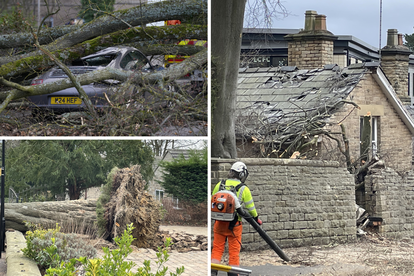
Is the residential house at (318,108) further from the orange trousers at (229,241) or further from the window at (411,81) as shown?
the window at (411,81)

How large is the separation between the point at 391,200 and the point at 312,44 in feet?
25.5

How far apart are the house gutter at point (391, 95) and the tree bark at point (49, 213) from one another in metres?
10.9

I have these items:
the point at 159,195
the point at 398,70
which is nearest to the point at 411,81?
the point at 398,70

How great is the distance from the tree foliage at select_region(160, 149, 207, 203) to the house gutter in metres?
9.61

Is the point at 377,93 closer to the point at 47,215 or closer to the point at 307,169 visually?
the point at 307,169

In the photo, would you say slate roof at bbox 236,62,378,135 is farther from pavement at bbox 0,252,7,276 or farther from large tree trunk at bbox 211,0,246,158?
pavement at bbox 0,252,7,276

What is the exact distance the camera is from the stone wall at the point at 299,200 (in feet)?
30.1

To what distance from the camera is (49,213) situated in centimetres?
912

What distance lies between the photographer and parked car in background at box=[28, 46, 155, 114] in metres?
7.40

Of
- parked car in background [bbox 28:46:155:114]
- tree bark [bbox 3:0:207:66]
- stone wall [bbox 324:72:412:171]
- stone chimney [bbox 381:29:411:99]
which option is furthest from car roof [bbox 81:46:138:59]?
stone chimney [bbox 381:29:411:99]

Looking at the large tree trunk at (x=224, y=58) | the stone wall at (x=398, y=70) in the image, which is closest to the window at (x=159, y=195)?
the large tree trunk at (x=224, y=58)

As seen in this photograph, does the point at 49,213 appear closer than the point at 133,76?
No

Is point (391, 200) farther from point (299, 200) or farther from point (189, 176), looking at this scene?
point (189, 176)

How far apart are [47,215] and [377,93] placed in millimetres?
11842
